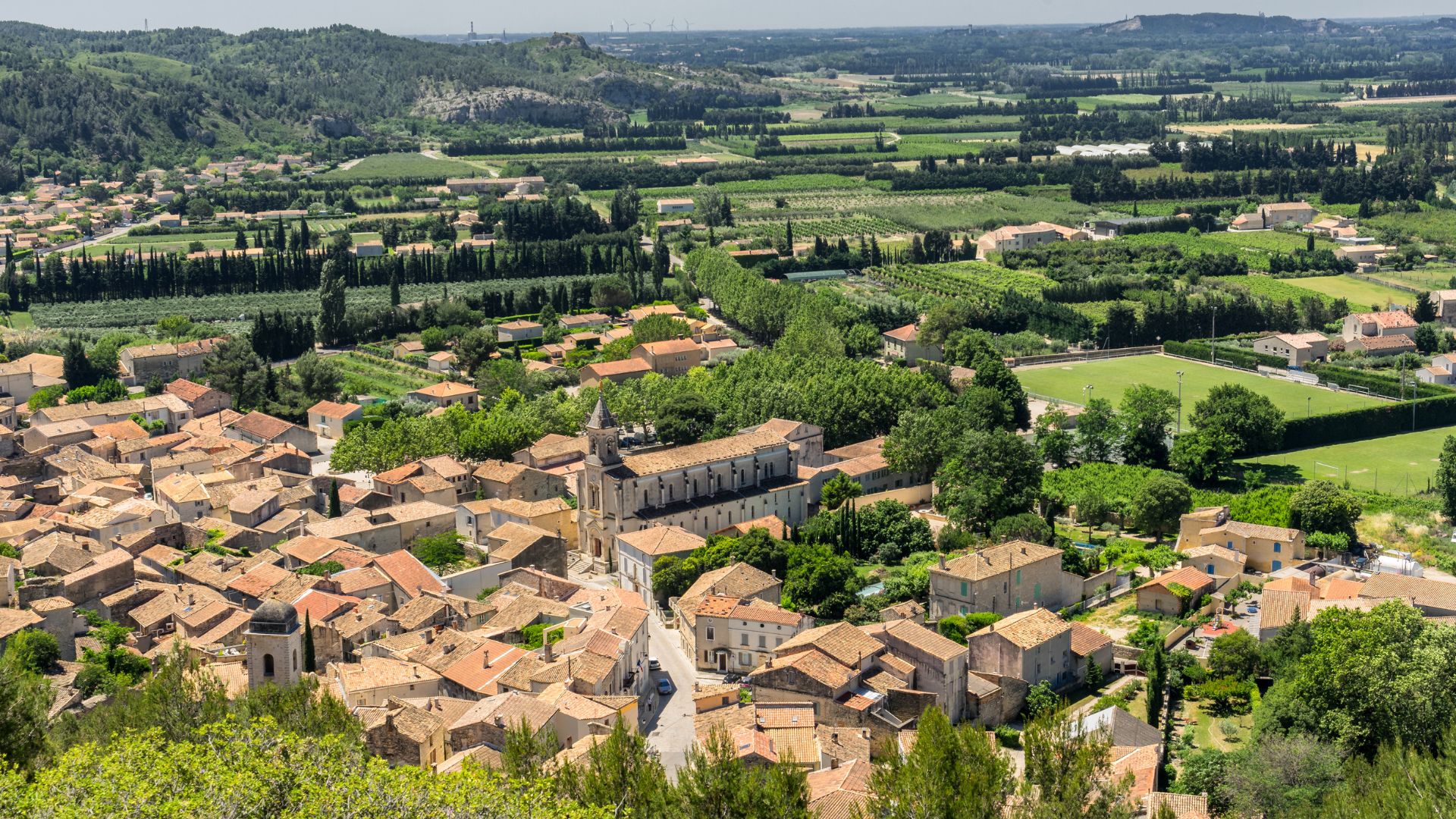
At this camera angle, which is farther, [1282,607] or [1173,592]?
[1173,592]

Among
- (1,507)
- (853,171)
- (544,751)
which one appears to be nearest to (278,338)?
(1,507)

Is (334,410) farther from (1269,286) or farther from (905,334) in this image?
(1269,286)

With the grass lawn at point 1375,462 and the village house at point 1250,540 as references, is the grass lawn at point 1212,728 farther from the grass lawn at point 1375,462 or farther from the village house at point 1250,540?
the grass lawn at point 1375,462

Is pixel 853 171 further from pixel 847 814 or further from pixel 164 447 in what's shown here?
pixel 847 814

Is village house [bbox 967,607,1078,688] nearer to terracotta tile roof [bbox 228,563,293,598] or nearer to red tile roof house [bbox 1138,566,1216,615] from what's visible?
red tile roof house [bbox 1138,566,1216,615]

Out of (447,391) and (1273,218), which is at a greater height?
(1273,218)

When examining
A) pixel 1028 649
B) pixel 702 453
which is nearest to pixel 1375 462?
pixel 702 453
